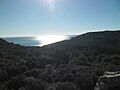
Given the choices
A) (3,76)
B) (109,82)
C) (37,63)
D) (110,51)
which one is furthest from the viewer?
(110,51)

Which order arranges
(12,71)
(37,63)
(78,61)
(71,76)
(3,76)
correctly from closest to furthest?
(71,76) < (3,76) < (12,71) < (37,63) < (78,61)

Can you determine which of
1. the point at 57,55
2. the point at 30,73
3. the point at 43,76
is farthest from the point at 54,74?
the point at 57,55

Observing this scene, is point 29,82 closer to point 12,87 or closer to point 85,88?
point 12,87

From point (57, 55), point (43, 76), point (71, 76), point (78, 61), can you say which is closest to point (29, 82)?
point (43, 76)

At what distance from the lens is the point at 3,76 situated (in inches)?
779

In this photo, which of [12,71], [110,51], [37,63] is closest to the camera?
[12,71]

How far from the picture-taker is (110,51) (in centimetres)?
4719

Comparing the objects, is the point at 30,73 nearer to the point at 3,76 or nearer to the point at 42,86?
the point at 3,76

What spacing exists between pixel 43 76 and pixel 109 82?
258 inches

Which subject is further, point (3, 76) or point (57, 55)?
point (57, 55)

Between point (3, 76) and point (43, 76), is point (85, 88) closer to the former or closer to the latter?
point (43, 76)

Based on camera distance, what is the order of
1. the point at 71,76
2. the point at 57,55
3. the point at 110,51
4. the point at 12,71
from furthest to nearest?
the point at 110,51, the point at 57,55, the point at 12,71, the point at 71,76

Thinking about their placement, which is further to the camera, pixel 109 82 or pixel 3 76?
Answer: pixel 3 76

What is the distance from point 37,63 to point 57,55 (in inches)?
399
